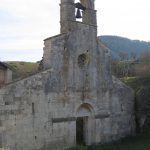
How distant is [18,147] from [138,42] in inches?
6529

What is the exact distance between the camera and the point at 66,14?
20203 millimetres

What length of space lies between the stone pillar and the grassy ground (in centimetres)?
756

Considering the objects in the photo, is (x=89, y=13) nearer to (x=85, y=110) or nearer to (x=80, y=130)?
(x=85, y=110)

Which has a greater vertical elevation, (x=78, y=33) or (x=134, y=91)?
(x=78, y=33)

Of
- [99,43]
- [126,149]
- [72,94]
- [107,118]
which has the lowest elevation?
[126,149]

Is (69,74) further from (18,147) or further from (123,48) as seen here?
(123,48)

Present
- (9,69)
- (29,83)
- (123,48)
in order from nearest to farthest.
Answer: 1. (29,83)
2. (9,69)
3. (123,48)

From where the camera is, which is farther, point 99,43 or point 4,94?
point 99,43

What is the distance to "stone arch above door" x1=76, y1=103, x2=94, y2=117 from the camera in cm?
2098

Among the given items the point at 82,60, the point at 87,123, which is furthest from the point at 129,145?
the point at 82,60

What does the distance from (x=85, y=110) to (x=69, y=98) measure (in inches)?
71.9

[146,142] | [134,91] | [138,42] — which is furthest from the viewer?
[138,42]

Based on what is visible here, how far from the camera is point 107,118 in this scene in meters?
22.4

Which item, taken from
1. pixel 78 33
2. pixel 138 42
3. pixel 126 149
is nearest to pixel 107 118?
pixel 126 149
